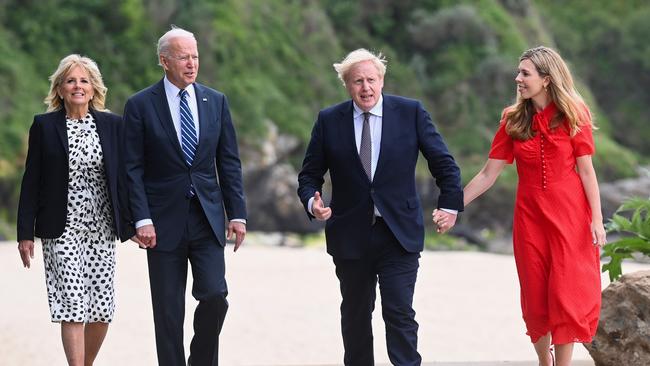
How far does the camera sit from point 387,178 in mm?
6418

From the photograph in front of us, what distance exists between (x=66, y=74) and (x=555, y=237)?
280 cm

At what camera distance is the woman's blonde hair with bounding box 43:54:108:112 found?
6.53 meters

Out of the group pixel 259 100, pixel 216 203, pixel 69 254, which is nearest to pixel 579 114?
pixel 216 203

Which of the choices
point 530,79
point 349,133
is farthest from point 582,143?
point 349,133

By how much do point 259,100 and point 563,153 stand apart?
21743 mm

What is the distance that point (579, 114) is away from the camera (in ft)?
21.5

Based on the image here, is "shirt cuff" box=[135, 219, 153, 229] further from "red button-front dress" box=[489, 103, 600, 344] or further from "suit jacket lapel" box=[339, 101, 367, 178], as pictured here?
"red button-front dress" box=[489, 103, 600, 344]

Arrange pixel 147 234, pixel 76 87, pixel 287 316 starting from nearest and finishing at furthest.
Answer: pixel 147 234
pixel 76 87
pixel 287 316

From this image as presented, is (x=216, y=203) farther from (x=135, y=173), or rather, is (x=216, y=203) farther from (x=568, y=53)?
(x=568, y=53)

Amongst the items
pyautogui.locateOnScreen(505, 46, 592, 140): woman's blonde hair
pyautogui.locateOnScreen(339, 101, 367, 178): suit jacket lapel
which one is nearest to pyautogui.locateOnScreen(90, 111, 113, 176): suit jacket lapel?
pyautogui.locateOnScreen(339, 101, 367, 178): suit jacket lapel

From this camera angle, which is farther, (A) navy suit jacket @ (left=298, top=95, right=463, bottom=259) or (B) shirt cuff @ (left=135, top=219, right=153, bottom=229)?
(A) navy suit jacket @ (left=298, top=95, right=463, bottom=259)

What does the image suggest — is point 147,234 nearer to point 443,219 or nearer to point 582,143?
point 443,219

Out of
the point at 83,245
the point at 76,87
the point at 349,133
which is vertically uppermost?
the point at 76,87

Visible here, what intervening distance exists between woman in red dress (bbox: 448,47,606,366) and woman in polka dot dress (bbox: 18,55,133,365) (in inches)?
87.2
